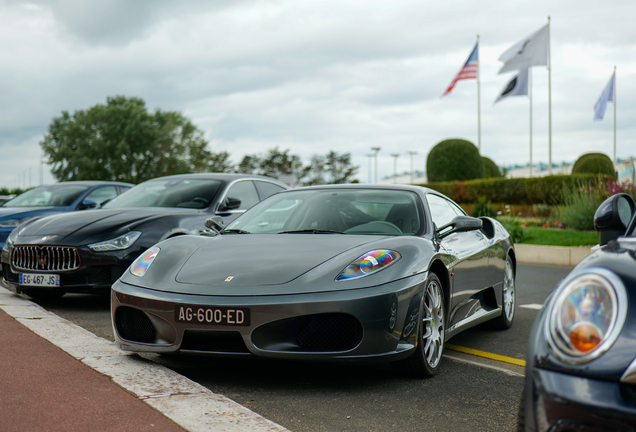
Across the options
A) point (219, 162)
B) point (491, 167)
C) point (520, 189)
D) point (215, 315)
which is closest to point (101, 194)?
point (215, 315)

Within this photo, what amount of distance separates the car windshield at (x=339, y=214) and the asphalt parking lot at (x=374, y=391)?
0.93 meters

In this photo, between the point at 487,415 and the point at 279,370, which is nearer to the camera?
the point at 487,415

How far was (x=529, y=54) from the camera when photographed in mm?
28984

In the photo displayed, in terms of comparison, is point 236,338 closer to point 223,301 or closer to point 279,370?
point 223,301

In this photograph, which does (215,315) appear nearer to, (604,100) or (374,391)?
(374,391)

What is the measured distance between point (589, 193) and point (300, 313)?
1323cm

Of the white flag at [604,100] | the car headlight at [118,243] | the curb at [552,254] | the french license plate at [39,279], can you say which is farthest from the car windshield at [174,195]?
the white flag at [604,100]

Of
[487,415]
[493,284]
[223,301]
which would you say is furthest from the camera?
[493,284]

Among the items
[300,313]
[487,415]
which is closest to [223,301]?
[300,313]

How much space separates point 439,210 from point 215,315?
7.18 ft

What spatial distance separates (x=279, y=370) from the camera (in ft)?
13.1

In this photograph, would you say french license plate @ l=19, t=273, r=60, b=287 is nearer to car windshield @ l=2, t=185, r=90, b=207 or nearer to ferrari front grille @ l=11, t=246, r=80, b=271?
ferrari front grille @ l=11, t=246, r=80, b=271

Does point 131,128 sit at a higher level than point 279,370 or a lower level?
higher

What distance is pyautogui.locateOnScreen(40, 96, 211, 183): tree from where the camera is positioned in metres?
51.3
